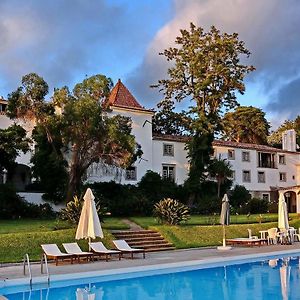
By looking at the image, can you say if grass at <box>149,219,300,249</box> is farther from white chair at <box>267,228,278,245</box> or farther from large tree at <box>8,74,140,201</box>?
large tree at <box>8,74,140,201</box>

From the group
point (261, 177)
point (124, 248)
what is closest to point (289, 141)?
point (261, 177)

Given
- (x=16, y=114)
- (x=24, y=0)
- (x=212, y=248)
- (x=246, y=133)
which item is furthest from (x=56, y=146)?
(x=246, y=133)

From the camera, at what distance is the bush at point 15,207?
2886 centimetres

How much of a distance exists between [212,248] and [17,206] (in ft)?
42.2

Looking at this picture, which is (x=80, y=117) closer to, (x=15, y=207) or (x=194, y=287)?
(x=15, y=207)

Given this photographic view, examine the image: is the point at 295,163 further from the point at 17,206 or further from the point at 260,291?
the point at 260,291

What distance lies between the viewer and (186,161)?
1719 inches

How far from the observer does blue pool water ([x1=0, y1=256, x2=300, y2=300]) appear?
1257cm

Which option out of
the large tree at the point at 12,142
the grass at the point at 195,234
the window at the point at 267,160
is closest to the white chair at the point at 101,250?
the grass at the point at 195,234

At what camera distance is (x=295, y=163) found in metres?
52.8

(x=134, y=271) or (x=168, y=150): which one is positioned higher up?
(x=168, y=150)

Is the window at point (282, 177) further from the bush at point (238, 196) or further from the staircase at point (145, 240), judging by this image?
the staircase at point (145, 240)

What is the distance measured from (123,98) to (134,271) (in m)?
25.9

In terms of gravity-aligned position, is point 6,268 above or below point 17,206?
below
